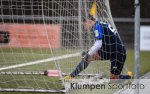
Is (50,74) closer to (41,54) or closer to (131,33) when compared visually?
(41,54)

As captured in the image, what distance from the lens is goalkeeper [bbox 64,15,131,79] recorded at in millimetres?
9617

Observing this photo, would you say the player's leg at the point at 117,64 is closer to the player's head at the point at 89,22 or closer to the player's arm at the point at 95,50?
the player's arm at the point at 95,50

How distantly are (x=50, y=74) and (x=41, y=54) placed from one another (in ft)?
18.0

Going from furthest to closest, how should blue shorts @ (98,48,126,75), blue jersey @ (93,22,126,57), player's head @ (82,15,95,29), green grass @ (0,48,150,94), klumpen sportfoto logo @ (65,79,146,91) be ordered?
green grass @ (0,48,150,94) < blue shorts @ (98,48,126,75) < player's head @ (82,15,95,29) < blue jersey @ (93,22,126,57) < klumpen sportfoto logo @ (65,79,146,91)

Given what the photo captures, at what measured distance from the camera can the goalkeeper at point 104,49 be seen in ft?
31.6

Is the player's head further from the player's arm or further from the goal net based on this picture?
the player's arm

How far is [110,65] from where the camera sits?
10406 mm

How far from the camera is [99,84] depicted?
31.7ft

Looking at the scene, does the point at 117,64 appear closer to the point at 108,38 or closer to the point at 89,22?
the point at 108,38

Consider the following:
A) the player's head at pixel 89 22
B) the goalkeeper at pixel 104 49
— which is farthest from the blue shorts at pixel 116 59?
the player's head at pixel 89 22

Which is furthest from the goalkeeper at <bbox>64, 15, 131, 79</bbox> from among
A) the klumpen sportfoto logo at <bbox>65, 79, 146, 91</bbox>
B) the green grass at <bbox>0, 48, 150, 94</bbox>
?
the green grass at <bbox>0, 48, 150, 94</bbox>

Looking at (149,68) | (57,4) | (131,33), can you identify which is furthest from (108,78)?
(131,33)

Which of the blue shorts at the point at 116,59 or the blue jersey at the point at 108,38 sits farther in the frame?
the blue shorts at the point at 116,59

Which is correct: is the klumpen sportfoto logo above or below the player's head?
below
